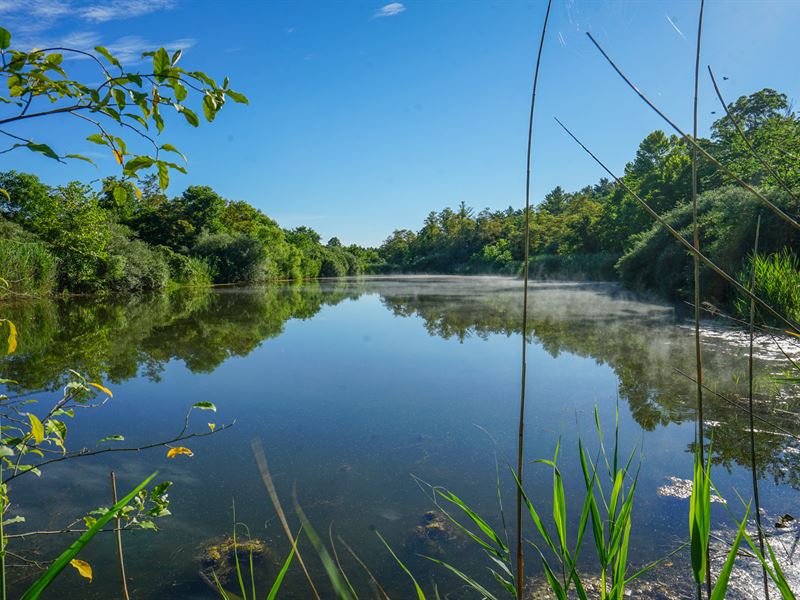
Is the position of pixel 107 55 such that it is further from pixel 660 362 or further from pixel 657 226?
pixel 657 226

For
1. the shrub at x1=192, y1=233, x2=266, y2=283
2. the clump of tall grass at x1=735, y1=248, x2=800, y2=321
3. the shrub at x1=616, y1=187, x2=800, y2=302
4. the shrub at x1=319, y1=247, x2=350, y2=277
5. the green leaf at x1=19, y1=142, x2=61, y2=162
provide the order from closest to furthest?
the green leaf at x1=19, y1=142, x2=61, y2=162
the clump of tall grass at x1=735, y1=248, x2=800, y2=321
the shrub at x1=616, y1=187, x2=800, y2=302
the shrub at x1=192, y1=233, x2=266, y2=283
the shrub at x1=319, y1=247, x2=350, y2=277

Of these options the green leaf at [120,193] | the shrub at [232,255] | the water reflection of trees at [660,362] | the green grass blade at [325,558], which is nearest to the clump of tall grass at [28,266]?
the water reflection of trees at [660,362]

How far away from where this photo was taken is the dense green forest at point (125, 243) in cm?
Result: 1409

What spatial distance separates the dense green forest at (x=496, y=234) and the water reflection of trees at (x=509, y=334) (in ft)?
4.34

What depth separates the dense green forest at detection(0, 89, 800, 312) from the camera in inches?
337

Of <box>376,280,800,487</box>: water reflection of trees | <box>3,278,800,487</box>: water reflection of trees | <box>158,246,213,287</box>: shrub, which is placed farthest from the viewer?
<box>158,246,213,287</box>: shrub

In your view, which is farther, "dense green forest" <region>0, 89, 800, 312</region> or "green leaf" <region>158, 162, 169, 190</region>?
"dense green forest" <region>0, 89, 800, 312</region>

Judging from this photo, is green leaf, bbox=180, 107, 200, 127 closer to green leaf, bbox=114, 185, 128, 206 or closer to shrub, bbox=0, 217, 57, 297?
green leaf, bbox=114, 185, 128, 206

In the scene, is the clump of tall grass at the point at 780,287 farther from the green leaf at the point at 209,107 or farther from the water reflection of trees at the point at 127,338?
the water reflection of trees at the point at 127,338

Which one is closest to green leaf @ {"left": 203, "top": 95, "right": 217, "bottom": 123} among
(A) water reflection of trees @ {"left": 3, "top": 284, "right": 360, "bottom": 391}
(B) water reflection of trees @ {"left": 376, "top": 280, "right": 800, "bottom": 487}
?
(B) water reflection of trees @ {"left": 376, "top": 280, "right": 800, "bottom": 487}

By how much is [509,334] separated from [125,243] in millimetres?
17497

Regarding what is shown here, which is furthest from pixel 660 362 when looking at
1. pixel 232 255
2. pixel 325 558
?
pixel 232 255

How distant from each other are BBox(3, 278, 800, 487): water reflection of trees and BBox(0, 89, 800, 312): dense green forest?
1.32m

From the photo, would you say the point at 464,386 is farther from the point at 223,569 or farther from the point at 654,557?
the point at 223,569
